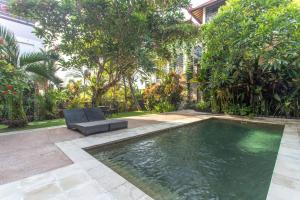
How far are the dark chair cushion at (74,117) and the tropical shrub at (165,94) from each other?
6.20 meters

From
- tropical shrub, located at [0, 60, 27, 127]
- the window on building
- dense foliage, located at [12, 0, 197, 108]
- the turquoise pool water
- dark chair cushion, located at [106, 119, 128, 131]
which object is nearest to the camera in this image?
the turquoise pool water

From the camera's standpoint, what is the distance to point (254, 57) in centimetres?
766

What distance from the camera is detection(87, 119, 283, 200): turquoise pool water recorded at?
269 centimetres

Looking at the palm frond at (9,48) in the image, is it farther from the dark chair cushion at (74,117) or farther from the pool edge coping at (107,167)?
the pool edge coping at (107,167)

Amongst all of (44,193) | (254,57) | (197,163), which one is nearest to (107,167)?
(44,193)

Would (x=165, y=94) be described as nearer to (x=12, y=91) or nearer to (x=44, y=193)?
(x=12, y=91)

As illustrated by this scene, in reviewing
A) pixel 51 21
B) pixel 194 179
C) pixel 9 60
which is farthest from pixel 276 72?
pixel 9 60

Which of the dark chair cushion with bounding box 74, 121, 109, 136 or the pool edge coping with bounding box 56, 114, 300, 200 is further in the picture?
the dark chair cushion with bounding box 74, 121, 109, 136

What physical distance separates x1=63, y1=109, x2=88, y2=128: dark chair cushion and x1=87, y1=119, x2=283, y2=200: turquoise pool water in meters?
2.37

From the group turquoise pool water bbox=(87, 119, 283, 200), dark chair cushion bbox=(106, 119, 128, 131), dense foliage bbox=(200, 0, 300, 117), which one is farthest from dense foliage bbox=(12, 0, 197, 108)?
turquoise pool water bbox=(87, 119, 283, 200)

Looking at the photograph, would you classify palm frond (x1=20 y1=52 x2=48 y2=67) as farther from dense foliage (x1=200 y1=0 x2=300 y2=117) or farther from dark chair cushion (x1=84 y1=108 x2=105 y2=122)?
dense foliage (x1=200 y1=0 x2=300 y2=117)

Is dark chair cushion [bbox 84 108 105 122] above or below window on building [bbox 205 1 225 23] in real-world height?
below

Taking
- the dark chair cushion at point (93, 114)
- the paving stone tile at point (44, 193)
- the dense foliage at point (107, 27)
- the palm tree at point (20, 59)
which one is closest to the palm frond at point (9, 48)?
the palm tree at point (20, 59)

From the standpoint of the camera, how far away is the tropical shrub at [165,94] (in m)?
12.1
